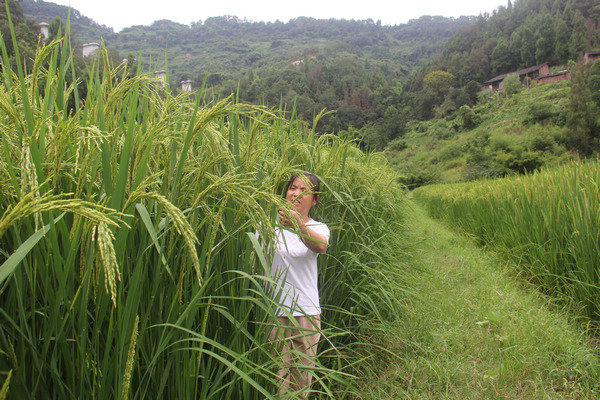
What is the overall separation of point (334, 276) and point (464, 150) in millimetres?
38254

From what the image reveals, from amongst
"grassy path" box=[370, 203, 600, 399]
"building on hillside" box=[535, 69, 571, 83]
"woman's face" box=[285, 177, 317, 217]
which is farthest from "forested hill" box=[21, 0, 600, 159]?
"building on hillside" box=[535, 69, 571, 83]

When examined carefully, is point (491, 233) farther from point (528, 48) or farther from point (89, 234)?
point (528, 48)

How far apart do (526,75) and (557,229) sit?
7901cm

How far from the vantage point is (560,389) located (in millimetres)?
2719

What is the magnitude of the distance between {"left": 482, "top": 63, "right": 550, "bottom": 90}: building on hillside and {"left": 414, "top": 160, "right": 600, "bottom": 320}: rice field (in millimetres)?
72149

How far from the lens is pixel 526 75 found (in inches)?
2697

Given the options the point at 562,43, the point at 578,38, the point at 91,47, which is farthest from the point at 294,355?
the point at 562,43

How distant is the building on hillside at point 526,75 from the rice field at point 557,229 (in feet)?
237

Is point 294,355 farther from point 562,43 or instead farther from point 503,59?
point 503,59

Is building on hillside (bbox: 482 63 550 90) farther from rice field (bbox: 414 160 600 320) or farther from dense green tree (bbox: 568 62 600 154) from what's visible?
rice field (bbox: 414 160 600 320)

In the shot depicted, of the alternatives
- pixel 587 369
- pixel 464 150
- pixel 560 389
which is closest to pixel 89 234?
pixel 560 389

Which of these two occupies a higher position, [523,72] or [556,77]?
[523,72]

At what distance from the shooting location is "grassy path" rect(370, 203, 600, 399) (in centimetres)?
256

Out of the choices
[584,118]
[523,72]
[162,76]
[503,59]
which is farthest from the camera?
[503,59]
